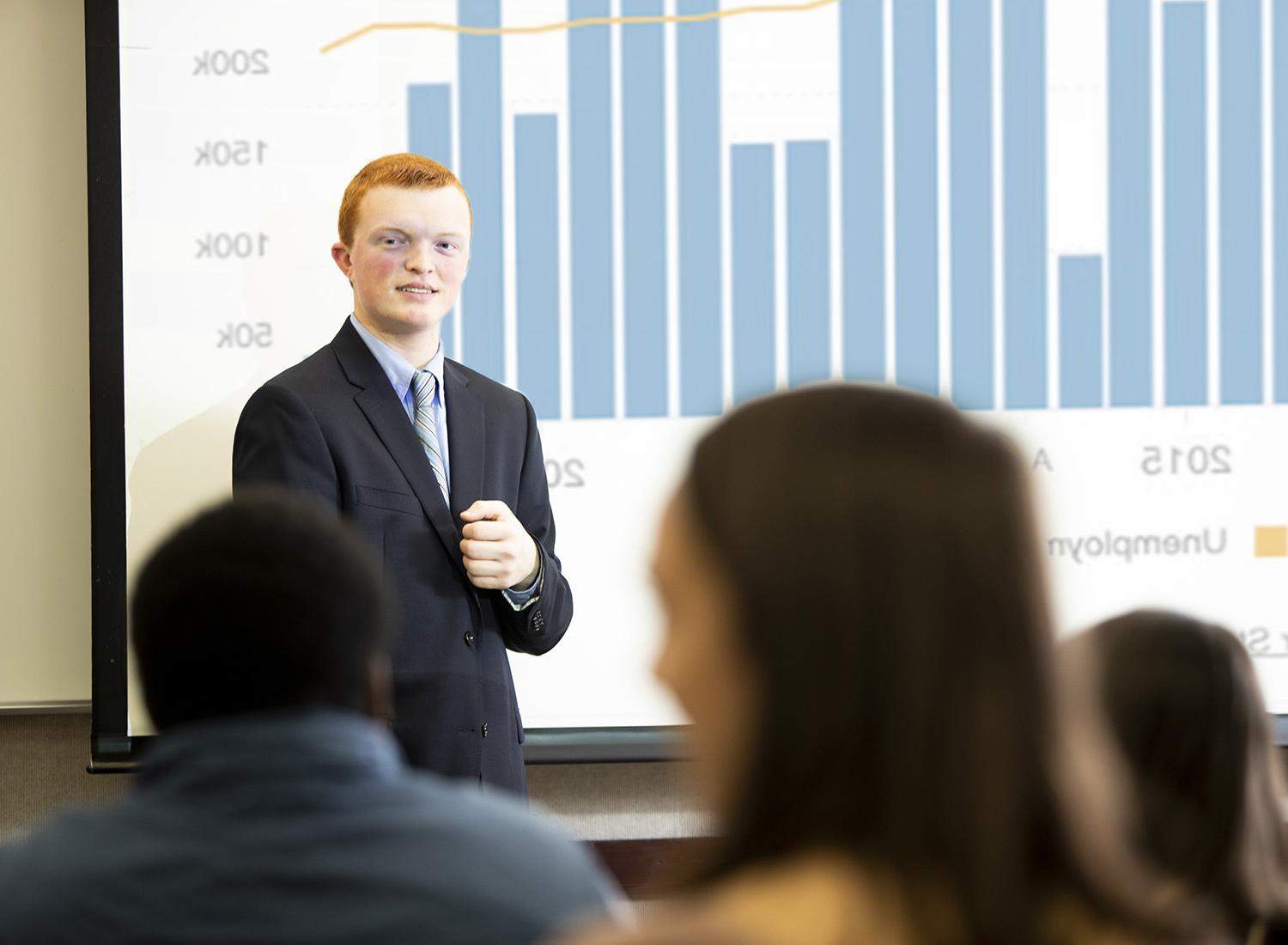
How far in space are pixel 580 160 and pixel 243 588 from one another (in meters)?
1.98

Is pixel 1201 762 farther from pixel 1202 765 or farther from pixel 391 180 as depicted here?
pixel 391 180

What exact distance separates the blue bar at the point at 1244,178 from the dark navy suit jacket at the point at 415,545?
148cm

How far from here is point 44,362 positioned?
2.78 metres

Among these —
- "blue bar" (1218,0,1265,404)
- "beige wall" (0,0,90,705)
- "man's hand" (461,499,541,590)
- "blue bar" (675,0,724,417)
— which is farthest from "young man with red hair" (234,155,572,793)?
"blue bar" (1218,0,1265,404)

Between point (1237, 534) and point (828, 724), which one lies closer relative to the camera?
point (828, 724)

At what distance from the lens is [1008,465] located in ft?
2.14

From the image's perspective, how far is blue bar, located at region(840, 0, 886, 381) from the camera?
2.76m

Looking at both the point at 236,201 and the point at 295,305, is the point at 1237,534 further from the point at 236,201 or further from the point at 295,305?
the point at 236,201

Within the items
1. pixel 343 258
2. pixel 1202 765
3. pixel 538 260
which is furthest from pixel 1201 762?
pixel 538 260

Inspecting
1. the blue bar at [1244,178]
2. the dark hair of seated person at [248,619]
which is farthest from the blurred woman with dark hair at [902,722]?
the blue bar at [1244,178]

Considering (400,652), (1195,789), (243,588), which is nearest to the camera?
(243,588)

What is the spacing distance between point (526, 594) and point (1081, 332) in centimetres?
134

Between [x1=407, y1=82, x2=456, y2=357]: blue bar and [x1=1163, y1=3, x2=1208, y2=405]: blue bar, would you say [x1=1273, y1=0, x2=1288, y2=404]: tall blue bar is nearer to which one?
[x1=1163, y1=3, x2=1208, y2=405]: blue bar

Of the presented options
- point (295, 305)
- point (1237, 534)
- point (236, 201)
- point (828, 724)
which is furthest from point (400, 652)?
point (1237, 534)
